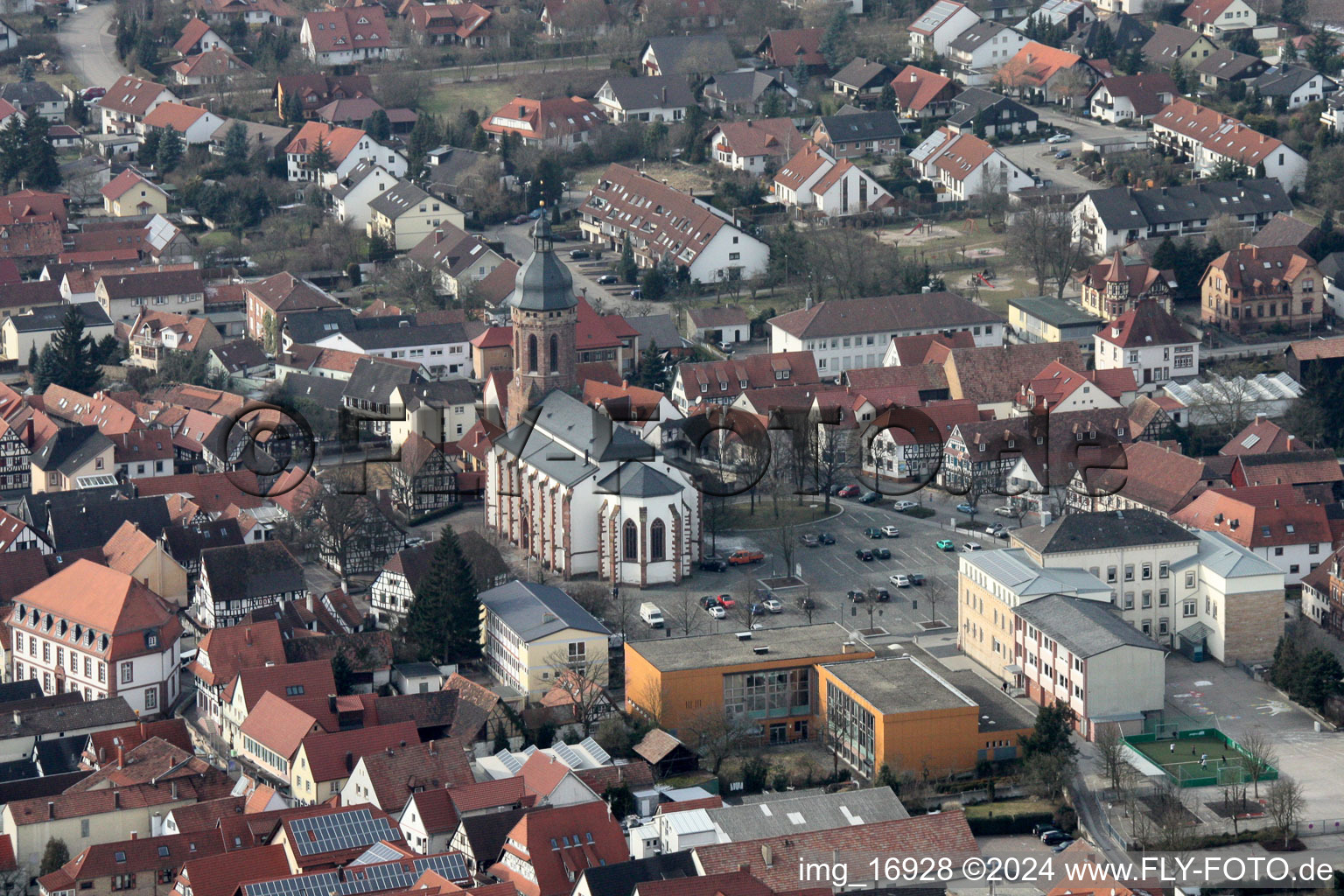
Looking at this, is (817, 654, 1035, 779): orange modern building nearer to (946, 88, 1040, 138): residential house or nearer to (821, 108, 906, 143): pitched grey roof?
(821, 108, 906, 143): pitched grey roof

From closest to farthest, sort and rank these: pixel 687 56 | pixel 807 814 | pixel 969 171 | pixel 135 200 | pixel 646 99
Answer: pixel 807 814, pixel 969 171, pixel 135 200, pixel 646 99, pixel 687 56

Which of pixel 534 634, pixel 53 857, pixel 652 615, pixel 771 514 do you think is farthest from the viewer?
pixel 771 514

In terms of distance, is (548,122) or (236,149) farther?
(548,122)

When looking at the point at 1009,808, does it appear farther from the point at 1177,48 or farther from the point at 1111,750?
the point at 1177,48

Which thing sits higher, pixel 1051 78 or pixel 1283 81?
pixel 1283 81

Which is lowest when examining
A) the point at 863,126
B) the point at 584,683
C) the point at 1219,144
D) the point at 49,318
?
the point at 584,683

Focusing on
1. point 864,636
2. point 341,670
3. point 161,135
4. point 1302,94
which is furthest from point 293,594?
point 1302,94

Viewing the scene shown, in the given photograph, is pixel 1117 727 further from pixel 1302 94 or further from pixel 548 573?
pixel 1302 94

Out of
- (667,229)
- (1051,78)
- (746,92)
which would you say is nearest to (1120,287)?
(667,229)
